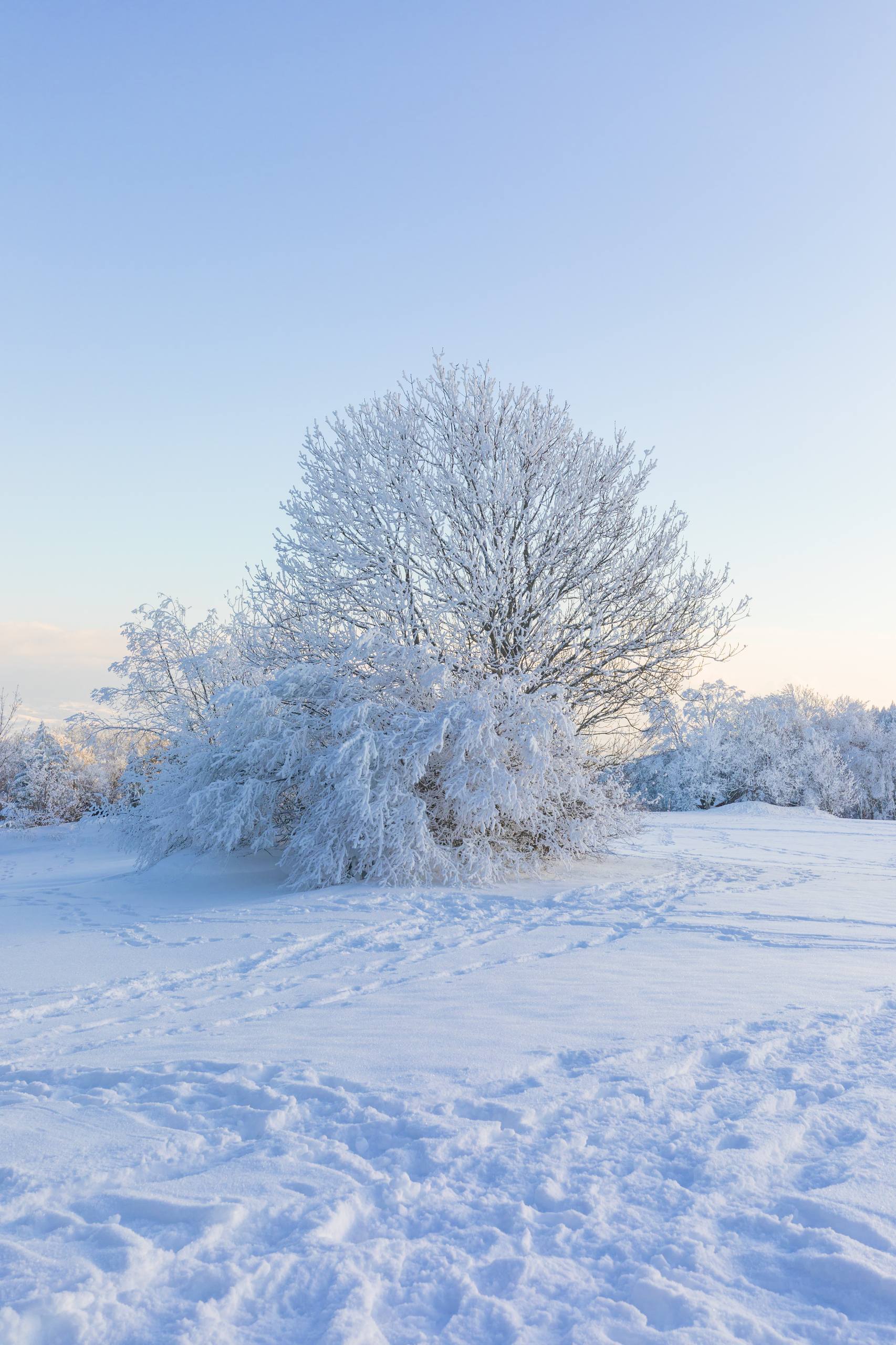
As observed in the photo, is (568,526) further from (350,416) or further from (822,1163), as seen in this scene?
(822,1163)

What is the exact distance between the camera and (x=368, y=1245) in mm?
2236

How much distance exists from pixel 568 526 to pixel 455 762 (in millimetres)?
3910

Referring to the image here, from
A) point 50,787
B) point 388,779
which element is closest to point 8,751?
point 50,787

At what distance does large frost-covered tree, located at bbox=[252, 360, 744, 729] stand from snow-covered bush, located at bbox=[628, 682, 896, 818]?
2176 cm

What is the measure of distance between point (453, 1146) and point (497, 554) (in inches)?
345

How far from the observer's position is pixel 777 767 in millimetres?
37375

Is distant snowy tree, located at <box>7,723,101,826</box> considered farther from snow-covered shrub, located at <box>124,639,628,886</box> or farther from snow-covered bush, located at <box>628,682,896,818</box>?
snow-covered bush, located at <box>628,682,896,818</box>

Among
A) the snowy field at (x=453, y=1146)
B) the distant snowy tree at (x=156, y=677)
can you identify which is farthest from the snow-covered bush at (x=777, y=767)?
the snowy field at (x=453, y=1146)

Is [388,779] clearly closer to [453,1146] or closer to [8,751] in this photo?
[453,1146]

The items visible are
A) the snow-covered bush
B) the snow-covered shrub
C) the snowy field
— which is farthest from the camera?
the snow-covered bush

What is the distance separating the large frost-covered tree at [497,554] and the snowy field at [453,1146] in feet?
17.7

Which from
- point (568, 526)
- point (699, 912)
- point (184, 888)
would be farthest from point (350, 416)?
point (699, 912)

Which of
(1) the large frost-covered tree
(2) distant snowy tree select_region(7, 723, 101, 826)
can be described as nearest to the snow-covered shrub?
(1) the large frost-covered tree

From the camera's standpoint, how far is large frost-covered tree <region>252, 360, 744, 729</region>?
11.0 m
